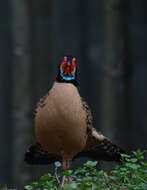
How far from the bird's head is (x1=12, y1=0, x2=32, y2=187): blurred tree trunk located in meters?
2.15

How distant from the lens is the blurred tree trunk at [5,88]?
8406 mm

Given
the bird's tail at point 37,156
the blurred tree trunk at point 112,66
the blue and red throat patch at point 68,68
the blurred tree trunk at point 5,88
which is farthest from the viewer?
the blurred tree trunk at point 5,88

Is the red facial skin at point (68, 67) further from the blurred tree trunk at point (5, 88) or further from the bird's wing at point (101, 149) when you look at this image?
the blurred tree trunk at point (5, 88)

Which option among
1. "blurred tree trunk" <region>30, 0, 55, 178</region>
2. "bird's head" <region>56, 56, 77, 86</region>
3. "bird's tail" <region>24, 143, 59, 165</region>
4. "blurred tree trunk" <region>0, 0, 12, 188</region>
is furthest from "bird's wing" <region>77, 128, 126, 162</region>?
"blurred tree trunk" <region>0, 0, 12, 188</region>

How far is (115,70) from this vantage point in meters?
6.38

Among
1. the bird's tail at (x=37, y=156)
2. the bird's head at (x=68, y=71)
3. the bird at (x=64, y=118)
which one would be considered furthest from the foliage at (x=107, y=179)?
the bird's tail at (x=37, y=156)

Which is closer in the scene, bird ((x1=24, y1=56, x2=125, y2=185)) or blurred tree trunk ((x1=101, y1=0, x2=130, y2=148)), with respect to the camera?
bird ((x1=24, y1=56, x2=125, y2=185))

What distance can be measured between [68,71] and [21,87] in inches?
88.4

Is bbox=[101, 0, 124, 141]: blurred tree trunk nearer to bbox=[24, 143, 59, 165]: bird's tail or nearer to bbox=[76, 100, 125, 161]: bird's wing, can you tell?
bbox=[76, 100, 125, 161]: bird's wing

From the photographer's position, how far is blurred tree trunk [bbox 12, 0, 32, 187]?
6488 mm

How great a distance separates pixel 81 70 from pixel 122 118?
216cm

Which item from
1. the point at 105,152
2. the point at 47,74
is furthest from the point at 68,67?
the point at 47,74

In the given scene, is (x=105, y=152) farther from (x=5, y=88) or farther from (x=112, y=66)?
(x=5, y=88)

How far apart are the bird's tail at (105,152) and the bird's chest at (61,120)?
65cm
